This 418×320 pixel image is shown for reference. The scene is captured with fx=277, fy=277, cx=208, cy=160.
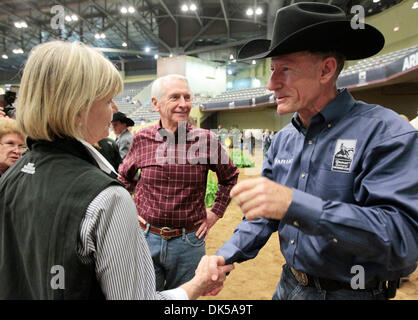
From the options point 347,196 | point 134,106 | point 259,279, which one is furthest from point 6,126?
point 134,106

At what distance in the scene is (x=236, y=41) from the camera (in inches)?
821

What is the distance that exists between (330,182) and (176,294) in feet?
2.57

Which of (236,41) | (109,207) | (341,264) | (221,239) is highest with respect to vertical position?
(236,41)

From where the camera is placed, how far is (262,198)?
2.86ft

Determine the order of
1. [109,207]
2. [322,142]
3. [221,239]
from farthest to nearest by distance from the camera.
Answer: [221,239] → [322,142] → [109,207]

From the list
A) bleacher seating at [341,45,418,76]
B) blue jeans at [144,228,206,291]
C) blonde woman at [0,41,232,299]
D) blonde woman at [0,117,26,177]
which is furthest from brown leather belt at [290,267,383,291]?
bleacher seating at [341,45,418,76]

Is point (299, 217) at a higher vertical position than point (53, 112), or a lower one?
lower

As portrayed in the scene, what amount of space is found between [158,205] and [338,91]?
135 cm

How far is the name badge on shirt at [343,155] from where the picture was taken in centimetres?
113

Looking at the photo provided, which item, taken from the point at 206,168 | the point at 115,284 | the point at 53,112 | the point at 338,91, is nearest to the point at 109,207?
the point at 115,284

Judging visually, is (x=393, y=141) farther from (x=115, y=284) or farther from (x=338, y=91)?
(x=115, y=284)

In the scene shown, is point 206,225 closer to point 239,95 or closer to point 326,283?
point 326,283

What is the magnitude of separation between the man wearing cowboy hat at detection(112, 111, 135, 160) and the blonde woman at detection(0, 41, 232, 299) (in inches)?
145

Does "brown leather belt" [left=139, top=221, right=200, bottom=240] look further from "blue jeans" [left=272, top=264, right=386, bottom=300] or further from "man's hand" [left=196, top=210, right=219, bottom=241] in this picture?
"blue jeans" [left=272, top=264, right=386, bottom=300]
